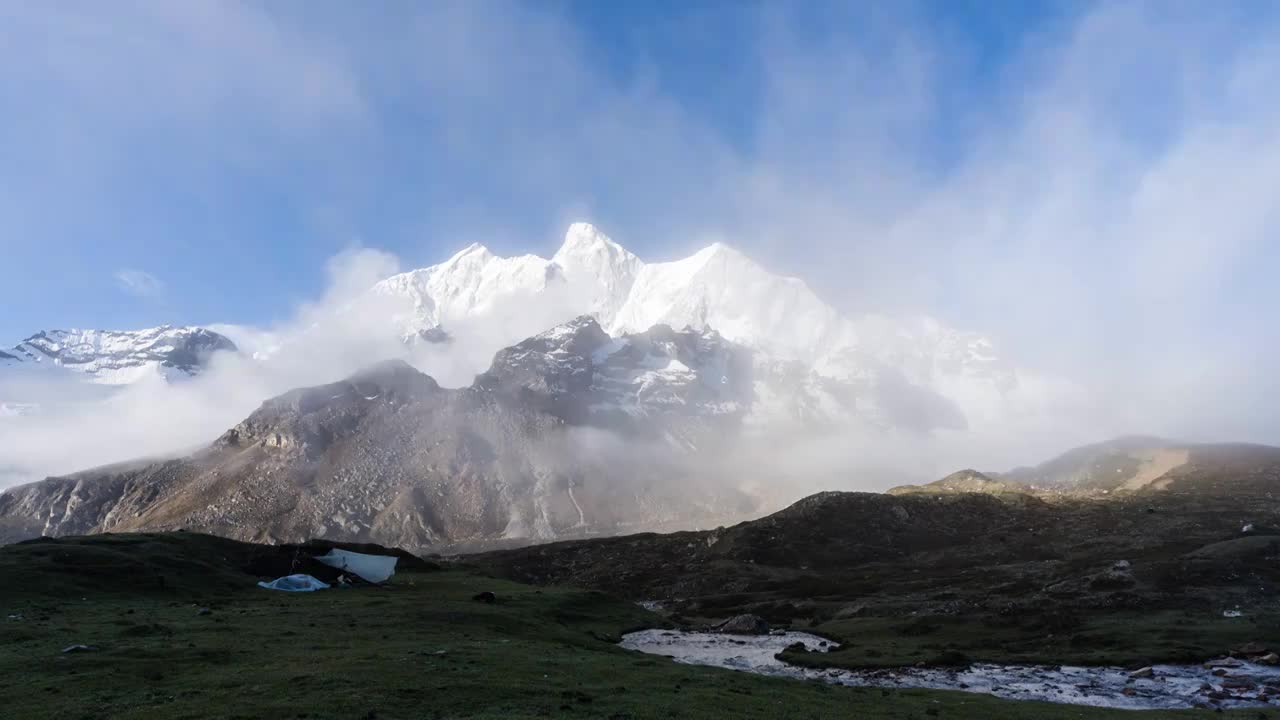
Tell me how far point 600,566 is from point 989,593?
8716 centimetres

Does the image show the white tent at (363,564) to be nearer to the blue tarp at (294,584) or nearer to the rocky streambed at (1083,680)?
the blue tarp at (294,584)

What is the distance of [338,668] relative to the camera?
3862 cm

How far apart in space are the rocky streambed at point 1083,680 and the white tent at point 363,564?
147ft

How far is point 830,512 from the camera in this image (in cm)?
18200

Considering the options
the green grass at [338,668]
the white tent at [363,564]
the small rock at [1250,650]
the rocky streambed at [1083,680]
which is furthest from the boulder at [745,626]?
the small rock at [1250,650]

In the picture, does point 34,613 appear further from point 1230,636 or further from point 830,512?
point 830,512

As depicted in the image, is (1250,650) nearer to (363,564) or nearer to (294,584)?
(294,584)

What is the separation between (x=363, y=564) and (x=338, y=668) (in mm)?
65095

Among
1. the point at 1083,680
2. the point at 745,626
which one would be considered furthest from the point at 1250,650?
the point at 745,626

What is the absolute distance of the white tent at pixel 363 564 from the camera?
9656 centimetres

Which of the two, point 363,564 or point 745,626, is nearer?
point 745,626

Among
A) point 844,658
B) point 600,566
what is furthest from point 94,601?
point 600,566

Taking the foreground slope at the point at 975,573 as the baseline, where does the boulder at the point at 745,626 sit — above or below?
below

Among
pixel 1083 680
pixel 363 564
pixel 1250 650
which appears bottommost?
pixel 1083 680
